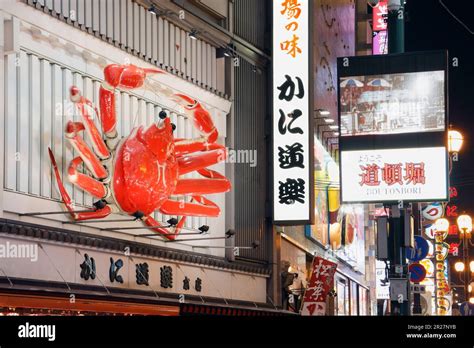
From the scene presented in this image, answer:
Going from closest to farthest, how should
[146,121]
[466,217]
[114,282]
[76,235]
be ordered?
[76,235] → [114,282] → [146,121] → [466,217]

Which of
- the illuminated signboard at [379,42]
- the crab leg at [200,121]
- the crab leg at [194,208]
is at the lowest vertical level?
the crab leg at [194,208]

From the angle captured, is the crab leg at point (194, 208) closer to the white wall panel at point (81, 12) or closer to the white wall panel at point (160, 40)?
the white wall panel at point (160, 40)

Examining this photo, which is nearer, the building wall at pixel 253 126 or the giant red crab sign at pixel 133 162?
the giant red crab sign at pixel 133 162

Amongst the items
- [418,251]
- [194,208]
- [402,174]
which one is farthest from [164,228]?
[418,251]

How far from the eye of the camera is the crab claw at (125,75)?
19688 millimetres

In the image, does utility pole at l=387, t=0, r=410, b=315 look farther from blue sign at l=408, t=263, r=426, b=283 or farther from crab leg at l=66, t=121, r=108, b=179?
crab leg at l=66, t=121, r=108, b=179

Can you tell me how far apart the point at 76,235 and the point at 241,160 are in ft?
29.0

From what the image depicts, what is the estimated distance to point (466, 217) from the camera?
55.5 meters

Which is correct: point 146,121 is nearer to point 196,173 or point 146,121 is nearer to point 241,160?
point 196,173

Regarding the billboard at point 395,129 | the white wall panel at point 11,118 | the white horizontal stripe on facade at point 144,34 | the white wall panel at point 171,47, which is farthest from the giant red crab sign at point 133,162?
the billboard at point 395,129

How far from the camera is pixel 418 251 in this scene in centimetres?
2917

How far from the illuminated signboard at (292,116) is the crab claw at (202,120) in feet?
9.42

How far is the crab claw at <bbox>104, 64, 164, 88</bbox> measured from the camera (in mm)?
19688

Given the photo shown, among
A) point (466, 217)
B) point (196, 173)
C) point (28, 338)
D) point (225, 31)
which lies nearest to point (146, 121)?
point (196, 173)
